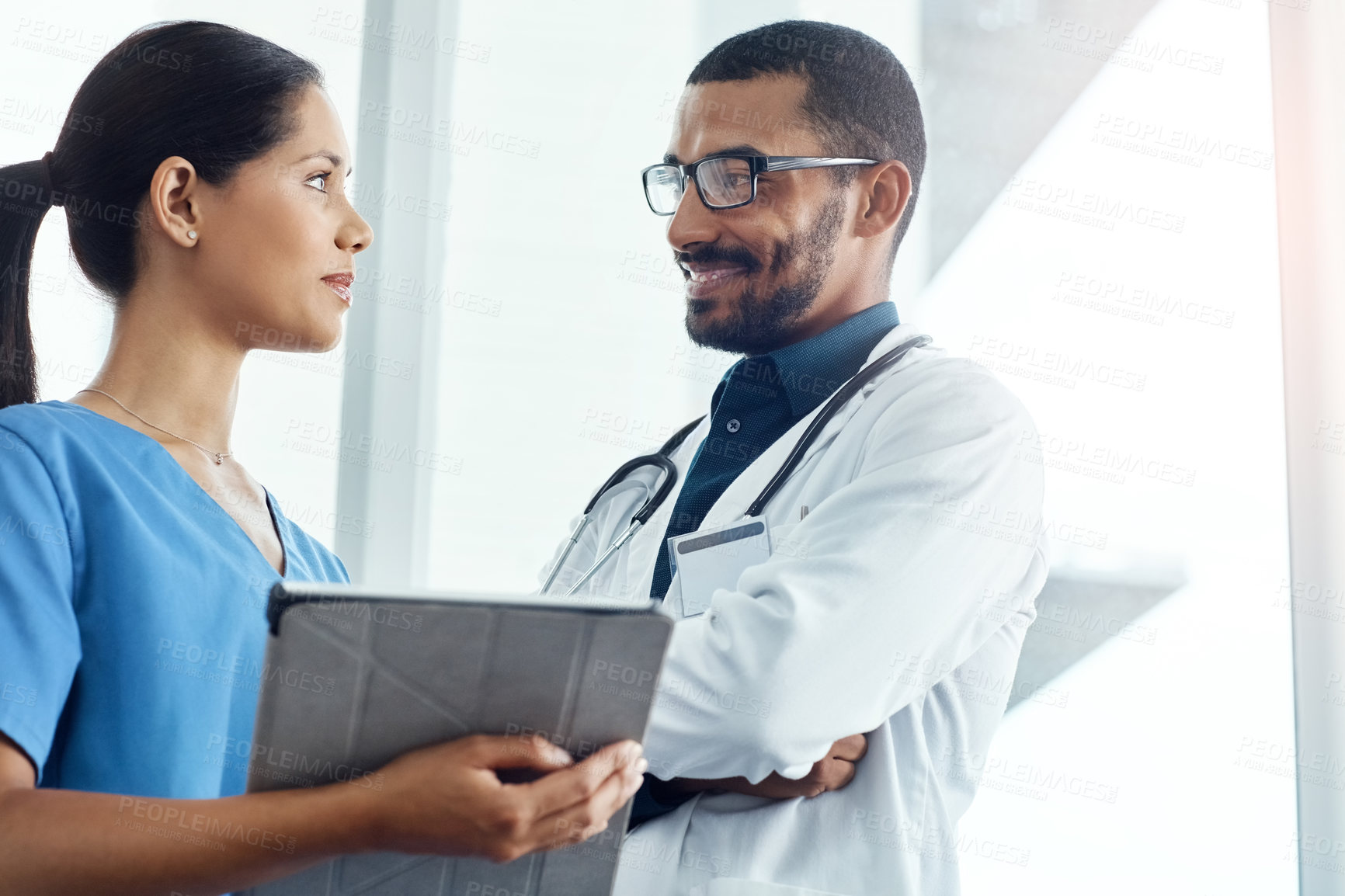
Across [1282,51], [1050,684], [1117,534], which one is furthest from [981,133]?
[1050,684]

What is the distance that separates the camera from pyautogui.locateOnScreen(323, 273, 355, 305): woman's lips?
4.11 ft

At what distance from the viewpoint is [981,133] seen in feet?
6.82

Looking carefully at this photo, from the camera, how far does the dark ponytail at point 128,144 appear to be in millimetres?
1169

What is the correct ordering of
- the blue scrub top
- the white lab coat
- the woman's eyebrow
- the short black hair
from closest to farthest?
the blue scrub top → the white lab coat → the woman's eyebrow → the short black hair

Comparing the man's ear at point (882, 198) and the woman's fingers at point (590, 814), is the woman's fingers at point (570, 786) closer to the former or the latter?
the woman's fingers at point (590, 814)

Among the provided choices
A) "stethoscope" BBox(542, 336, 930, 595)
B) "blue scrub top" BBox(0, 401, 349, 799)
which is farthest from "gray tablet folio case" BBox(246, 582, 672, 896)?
"stethoscope" BBox(542, 336, 930, 595)

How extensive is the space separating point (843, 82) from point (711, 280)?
378 millimetres

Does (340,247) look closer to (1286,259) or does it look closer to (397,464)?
(397,464)

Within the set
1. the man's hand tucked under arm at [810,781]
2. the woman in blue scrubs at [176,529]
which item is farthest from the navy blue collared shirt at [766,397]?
the woman in blue scrubs at [176,529]

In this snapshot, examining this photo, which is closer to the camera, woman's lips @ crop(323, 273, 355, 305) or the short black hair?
woman's lips @ crop(323, 273, 355, 305)

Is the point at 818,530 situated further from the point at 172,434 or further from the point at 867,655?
the point at 172,434

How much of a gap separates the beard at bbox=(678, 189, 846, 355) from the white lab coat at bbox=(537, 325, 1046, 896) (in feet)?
0.93

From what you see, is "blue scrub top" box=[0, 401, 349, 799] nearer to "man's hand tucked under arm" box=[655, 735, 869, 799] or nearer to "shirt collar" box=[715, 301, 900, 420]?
"man's hand tucked under arm" box=[655, 735, 869, 799]

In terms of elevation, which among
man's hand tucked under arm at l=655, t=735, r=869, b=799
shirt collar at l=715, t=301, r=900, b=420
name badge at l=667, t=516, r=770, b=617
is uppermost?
shirt collar at l=715, t=301, r=900, b=420
